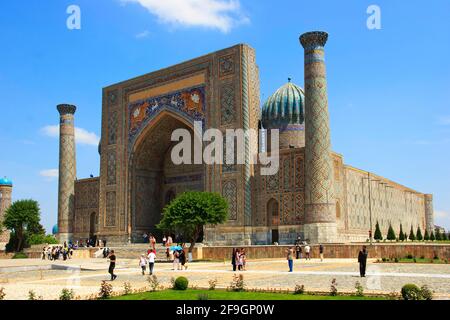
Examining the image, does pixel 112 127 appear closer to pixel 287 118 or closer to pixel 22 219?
pixel 22 219

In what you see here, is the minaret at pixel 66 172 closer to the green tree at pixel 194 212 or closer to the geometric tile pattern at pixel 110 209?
the geometric tile pattern at pixel 110 209

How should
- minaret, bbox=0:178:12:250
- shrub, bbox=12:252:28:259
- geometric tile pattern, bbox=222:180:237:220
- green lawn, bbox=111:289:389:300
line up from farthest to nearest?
minaret, bbox=0:178:12:250 → shrub, bbox=12:252:28:259 → geometric tile pattern, bbox=222:180:237:220 → green lawn, bbox=111:289:389:300

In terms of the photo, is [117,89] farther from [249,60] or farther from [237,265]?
[237,265]

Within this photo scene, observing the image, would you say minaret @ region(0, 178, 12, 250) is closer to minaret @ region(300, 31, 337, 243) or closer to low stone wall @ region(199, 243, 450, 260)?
low stone wall @ region(199, 243, 450, 260)

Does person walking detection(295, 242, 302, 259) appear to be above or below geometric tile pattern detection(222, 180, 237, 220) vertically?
below

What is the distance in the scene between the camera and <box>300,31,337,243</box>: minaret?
2462 cm

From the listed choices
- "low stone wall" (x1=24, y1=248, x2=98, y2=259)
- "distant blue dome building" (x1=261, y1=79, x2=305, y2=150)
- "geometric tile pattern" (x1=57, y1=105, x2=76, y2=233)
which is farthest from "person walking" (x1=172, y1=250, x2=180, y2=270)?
"geometric tile pattern" (x1=57, y1=105, x2=76, y2=233)

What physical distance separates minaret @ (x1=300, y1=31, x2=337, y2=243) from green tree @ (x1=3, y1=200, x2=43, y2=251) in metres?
19.1

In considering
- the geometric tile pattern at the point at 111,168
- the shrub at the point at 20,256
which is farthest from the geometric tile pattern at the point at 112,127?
the shrub at the point at 20,256

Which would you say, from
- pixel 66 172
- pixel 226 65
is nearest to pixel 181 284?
pixel 226 65

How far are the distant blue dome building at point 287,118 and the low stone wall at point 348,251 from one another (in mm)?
9784

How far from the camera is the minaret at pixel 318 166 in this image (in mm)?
24625

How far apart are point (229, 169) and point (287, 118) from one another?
614 centimetres

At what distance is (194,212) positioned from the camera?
24.4m
